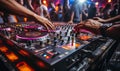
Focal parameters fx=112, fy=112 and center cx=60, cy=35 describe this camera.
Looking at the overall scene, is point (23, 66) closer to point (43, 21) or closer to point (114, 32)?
point (43, 21)

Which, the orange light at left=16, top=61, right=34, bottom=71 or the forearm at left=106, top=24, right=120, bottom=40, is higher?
the forearm at left=106, top=24, right=120, bottom=40

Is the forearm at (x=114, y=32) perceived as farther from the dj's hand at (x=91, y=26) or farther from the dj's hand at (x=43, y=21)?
the dj's hand at (x=43, y=21)

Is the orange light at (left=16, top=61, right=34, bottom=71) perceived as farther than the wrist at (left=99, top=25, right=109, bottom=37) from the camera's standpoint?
No

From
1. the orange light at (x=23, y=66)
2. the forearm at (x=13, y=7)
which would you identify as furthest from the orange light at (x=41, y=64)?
the forearm at (x=13, y=7)

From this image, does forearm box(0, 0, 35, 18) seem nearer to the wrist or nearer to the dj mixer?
the dj mixer

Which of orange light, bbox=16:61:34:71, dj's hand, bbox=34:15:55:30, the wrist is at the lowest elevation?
orange light, bbox=16:61:34:71

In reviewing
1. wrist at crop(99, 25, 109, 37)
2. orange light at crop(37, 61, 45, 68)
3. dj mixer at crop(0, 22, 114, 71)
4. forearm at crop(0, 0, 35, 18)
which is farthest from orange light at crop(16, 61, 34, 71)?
wrist at crop(99, 25, 109, 37)

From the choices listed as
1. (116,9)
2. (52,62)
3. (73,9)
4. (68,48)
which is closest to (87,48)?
(68,48)

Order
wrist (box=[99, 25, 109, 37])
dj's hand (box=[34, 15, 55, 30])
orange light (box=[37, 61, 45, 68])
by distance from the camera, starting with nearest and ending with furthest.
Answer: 1. orange light (box=[37, 61, 45, 68])
2. wrist (box=[99, 25, 109, 37])
3. dj's hand (box=[34, 15, 55, 30])

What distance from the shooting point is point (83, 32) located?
1.61 meters

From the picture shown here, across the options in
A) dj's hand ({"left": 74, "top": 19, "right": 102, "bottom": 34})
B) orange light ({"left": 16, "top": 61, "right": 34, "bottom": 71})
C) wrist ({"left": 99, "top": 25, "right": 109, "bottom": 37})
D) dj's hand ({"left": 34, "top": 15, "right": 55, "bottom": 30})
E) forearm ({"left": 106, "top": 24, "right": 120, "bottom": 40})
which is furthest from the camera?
dj's hand ({"left": 34, "top": 15, "right": 55, "bottom": 30})

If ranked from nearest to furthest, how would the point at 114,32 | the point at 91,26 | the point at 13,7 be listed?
the point at 114,32
the point at 13,7
the point at 91,26

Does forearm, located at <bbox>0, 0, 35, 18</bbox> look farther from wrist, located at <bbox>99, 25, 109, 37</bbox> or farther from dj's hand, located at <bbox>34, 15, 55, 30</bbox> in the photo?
wrist, located at <bbox>99, 25, 109, 37</bbox>

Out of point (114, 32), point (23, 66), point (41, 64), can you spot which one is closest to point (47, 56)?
point (41, 64)
